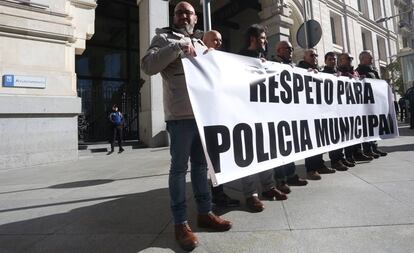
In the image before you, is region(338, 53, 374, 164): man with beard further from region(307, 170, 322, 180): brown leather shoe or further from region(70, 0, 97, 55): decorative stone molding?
region(70, 0, 97, 55): decorative stone molding

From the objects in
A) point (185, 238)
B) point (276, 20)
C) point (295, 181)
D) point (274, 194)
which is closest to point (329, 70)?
point (295, 181)

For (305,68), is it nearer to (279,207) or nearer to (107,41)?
(279,207)

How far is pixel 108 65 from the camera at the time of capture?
1591 centimetres

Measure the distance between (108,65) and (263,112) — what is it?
14.3 meters

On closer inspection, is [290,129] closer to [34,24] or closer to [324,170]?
[324,170]

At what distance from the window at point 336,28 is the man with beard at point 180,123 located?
2075 centimetres

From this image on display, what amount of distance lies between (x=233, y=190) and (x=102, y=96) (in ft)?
35.6

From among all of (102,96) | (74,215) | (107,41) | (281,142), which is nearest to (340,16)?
(107,41)

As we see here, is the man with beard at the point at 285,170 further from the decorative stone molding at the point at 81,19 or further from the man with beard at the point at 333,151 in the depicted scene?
the decorative stone molding at the point at 81,19

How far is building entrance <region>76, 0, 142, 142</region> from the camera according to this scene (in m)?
13.2

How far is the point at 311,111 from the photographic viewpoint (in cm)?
409

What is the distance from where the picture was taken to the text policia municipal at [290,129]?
2.77 metres

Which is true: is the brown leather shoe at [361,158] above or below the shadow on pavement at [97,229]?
above

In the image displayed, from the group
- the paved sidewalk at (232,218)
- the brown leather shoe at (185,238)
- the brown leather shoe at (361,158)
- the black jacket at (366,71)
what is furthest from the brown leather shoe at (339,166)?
the brown leather shoe at (185,238)
